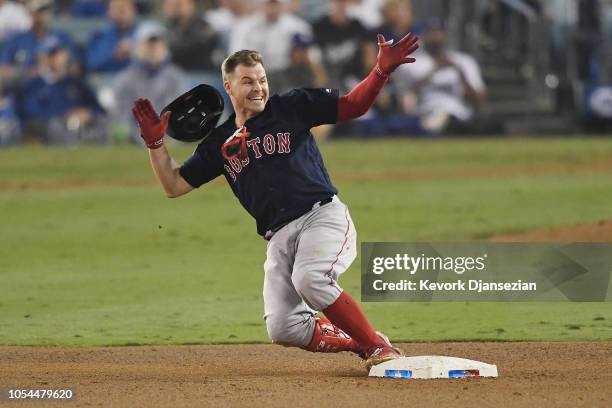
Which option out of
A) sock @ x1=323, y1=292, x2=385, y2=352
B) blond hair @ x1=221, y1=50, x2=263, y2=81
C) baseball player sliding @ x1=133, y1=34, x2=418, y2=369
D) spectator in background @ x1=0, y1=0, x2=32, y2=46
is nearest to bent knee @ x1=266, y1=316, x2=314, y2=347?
baseball player sliding @ x1=133, y1=34, x2=418, y2=369

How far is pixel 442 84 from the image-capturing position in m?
22.4

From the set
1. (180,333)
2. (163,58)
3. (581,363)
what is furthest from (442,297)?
(163,58)

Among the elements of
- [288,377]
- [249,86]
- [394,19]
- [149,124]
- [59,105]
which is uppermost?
[249,86]

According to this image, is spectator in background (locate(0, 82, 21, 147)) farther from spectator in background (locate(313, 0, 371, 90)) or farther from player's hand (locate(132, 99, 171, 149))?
player's hand (locate(132, 99, 171, 149))

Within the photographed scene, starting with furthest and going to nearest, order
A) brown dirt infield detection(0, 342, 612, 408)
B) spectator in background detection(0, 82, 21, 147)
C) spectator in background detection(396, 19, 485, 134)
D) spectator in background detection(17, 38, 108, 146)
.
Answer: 1. spectator in background detection(396, 19, 485, 134)
2. spectator in background detection(17, 38, 108, 146)
3. spectator in background detection(0, 82, 21, 147)
4. brown dirt infield detection(0, 342, 612, 408)

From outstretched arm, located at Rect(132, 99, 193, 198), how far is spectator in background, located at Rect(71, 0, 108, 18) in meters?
17.3

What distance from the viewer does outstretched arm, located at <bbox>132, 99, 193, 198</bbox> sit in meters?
6.53

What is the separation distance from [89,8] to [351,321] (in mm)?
18212

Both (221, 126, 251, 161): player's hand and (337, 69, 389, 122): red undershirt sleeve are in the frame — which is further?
(221, 126, 251, 161): player's hand

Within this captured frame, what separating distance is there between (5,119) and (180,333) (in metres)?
14.5

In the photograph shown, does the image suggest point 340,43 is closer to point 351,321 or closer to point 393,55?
point 393,55

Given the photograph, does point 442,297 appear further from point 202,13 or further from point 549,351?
point 202,13

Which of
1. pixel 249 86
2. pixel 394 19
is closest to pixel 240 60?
pixel 249 86

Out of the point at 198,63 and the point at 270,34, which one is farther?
the point at 198,63
